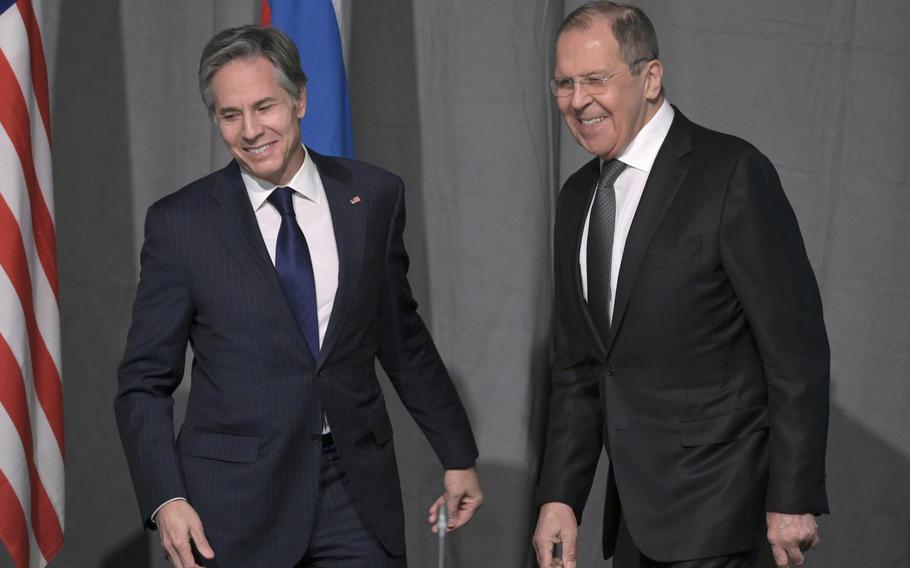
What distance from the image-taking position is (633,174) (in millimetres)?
2260

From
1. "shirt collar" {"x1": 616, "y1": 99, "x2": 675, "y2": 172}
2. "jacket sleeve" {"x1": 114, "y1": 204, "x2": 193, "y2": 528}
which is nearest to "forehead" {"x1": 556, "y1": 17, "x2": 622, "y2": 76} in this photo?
"shirt collar" {"x1": 616, "y1": 99, "x2": 675, "y2": 172}

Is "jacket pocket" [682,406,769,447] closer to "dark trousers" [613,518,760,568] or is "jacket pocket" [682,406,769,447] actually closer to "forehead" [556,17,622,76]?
"dark trousers" [613,518,760,568]

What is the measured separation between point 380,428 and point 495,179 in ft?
5.37

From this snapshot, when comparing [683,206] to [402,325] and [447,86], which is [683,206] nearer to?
[402,325]

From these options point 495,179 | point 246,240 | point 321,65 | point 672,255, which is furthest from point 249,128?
point 495,179

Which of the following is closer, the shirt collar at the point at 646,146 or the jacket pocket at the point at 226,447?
the jacket pocket at the point at 226,447

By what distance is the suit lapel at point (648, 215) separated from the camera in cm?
→ 216

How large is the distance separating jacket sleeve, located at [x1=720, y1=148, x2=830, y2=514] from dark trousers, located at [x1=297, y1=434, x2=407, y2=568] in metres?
0.72

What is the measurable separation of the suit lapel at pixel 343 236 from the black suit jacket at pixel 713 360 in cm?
48

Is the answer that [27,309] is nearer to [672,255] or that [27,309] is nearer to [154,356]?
[154,356]

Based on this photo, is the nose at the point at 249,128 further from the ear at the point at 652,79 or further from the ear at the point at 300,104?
the ear at the point at 652,79

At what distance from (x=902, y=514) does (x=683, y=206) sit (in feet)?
6.74

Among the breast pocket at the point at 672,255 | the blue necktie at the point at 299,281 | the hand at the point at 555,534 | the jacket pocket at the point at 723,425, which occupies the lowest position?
the hand at the point at 555,534

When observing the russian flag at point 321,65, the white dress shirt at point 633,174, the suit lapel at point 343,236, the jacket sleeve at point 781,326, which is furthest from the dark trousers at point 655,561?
the russian flag at point 321,65
